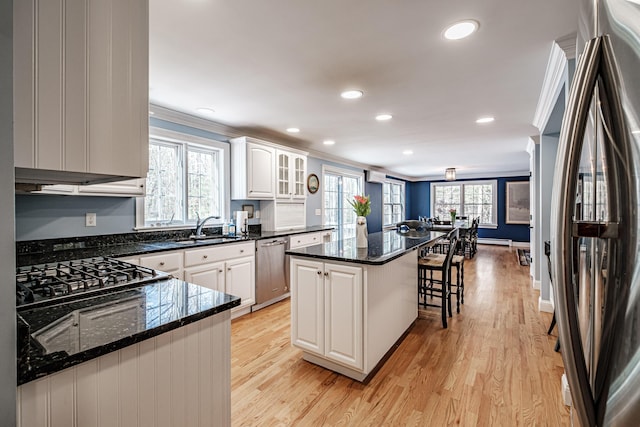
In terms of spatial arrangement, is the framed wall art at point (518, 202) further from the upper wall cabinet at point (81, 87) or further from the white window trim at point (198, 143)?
the upper wall cabinet at point (81, 87)

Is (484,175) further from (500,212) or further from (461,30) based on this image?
(461,30)

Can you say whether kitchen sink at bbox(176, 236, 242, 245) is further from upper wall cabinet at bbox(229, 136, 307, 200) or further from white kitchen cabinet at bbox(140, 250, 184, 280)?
upper wall cabinet at bbox(229, 136, 307, 200)

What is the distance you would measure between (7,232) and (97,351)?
411 millimetres

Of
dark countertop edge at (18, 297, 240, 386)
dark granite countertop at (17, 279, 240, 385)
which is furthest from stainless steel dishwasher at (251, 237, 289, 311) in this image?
dark countertop edge at (18, 297, 240, 386)

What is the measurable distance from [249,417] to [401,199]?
30.0ft

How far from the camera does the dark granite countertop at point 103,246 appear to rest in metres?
2.41

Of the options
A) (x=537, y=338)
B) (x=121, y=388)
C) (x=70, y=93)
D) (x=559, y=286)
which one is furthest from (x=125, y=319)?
(x=537, y=338)

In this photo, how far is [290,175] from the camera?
4.69m

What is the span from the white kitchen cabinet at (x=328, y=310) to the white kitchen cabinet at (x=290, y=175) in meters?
2.20

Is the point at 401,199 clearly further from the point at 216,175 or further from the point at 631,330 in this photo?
the point at 631,330

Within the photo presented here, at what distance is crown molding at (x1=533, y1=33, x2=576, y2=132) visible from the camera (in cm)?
200

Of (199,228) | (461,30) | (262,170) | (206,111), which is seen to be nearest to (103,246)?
(199,228)

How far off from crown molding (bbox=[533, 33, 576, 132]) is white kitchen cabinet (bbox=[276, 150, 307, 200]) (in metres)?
3.12

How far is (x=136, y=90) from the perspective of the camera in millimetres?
984
